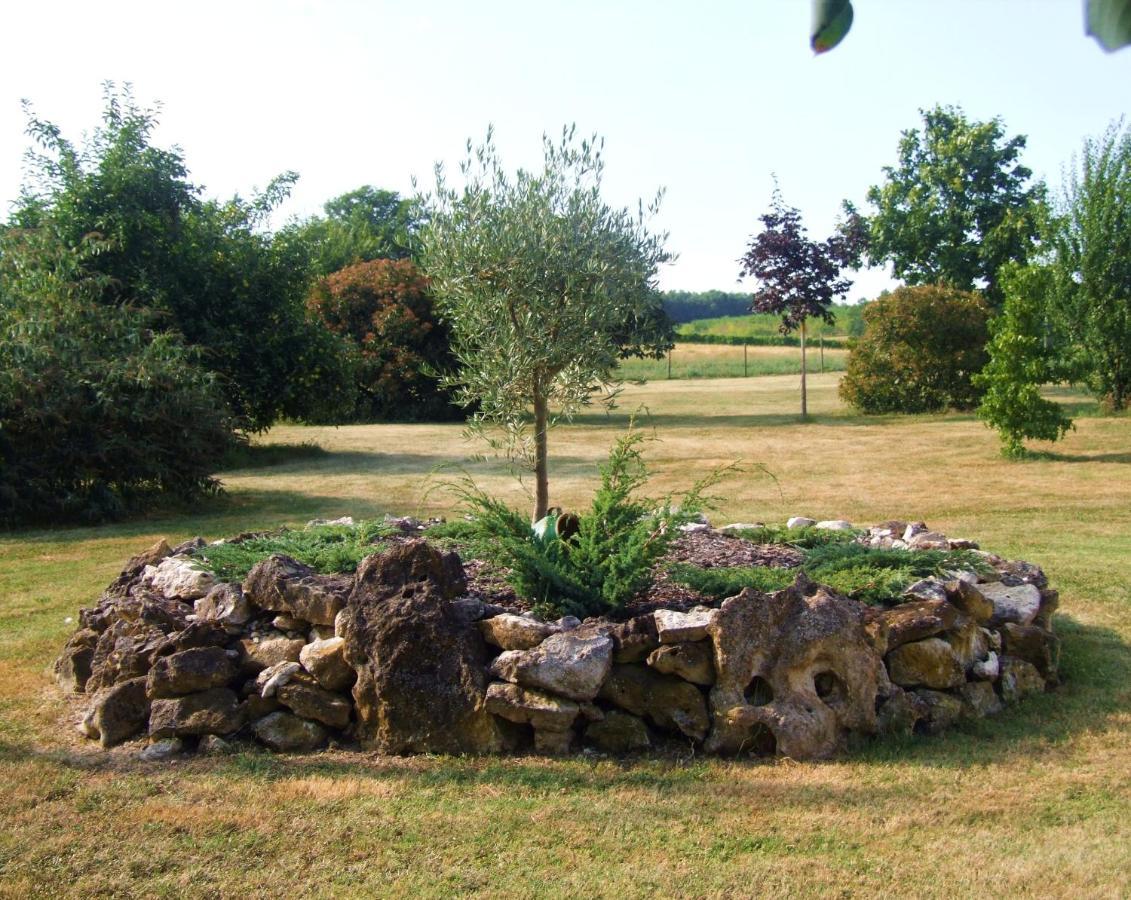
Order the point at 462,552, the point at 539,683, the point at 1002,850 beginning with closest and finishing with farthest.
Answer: the point at 1002,850 < the point at 539,683 < the point at 462,552

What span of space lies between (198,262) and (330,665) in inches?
558

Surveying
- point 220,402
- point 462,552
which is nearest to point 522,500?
point 220,402

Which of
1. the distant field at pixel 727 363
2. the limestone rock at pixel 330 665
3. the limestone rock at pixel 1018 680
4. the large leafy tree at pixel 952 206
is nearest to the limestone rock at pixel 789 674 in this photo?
the limestone rock at pixel 1018 680

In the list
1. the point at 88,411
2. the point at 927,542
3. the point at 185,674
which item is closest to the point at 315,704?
the point at 185,674

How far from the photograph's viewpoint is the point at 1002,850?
4.18m

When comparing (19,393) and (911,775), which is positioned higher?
(19,393)

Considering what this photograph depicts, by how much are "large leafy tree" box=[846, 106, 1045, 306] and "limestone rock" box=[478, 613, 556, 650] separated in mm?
31654

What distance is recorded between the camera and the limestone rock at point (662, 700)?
530 cm

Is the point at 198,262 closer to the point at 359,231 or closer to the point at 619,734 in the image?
the point at 619,734

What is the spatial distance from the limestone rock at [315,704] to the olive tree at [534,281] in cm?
281

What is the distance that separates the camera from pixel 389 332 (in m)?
27.8

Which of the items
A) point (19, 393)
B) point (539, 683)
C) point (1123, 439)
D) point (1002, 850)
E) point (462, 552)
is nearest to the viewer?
point (1002, 850)

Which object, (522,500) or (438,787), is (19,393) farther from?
(438,787)

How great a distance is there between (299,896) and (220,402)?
11482mm
